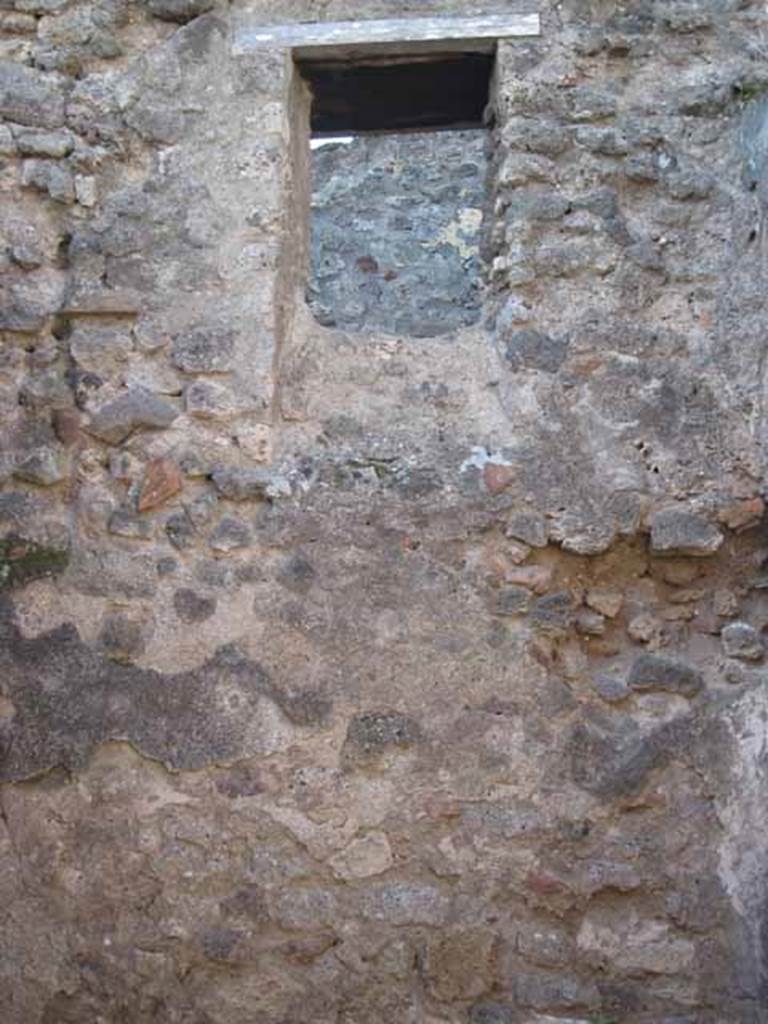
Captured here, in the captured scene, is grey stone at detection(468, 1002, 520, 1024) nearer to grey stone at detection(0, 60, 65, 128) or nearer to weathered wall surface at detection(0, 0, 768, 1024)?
weathered wall surface at detection(0, 0, 768, 1024)

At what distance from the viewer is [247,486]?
3.57 m

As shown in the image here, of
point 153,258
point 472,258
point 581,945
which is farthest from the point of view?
point 472,258

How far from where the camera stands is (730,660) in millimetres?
3527

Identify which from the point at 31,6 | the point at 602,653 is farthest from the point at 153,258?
the point at 602,653

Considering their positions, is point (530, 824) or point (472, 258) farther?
point (472, 258)

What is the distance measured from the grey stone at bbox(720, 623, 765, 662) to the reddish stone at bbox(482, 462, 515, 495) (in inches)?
26.5

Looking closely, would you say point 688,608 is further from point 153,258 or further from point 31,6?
point 31,6

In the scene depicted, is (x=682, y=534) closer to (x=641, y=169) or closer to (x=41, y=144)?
(x=641, y=169)

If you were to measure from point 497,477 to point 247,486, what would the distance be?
64 cm

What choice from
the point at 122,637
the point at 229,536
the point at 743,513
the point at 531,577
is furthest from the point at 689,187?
the point at 122,637

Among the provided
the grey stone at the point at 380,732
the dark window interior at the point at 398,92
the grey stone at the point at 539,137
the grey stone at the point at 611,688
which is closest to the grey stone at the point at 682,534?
the grey stone at the point at 611,688

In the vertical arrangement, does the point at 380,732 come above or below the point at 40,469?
below

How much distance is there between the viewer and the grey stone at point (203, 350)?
362 centimetres

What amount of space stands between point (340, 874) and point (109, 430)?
4.14ft
